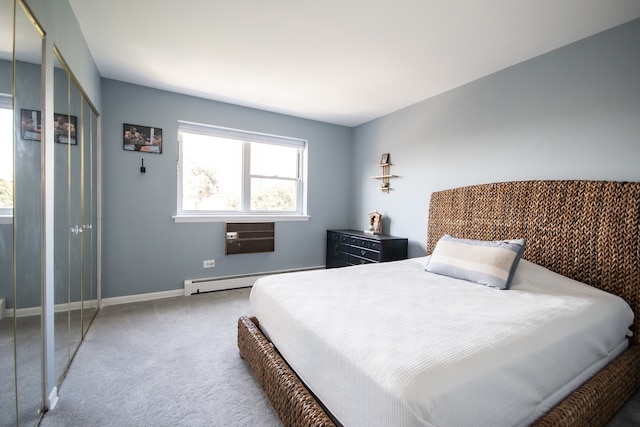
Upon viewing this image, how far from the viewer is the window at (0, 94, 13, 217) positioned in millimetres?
1098

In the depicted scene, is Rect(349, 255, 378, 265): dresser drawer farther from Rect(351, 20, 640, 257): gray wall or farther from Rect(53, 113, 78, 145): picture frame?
Rect(53, 113, 78, 145): picture frame

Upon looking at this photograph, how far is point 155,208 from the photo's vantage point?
331 cm

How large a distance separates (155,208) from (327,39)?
2614 millimetres

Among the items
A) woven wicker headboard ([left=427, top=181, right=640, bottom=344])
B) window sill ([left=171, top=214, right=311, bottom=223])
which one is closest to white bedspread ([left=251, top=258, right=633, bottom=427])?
woven wicker headboard ([left=427, top=181, right=640, bottom=344])

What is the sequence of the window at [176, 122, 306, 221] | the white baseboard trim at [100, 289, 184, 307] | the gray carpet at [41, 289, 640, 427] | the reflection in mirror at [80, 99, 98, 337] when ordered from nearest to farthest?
the gray carpet at [41, 289, 640, 427]
the reflection in mirror at [80, 99, 98, 337]
the white baseboard trim at [100, 289, 184, 307]
the window at [176, 122, 306, 221]

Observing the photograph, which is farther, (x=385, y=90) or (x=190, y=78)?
(x=385, y=90)

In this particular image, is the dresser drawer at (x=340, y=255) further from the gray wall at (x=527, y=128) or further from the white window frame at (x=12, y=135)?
the white window frame at (x=12, y=135)

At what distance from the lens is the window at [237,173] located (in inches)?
141

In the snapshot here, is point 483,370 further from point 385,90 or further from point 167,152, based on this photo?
point 167,152

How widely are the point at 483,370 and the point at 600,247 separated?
1.73 m

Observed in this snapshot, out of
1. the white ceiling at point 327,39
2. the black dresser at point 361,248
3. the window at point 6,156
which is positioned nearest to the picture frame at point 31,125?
the window at point 6,156

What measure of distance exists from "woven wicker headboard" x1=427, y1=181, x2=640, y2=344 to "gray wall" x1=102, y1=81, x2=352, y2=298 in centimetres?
262

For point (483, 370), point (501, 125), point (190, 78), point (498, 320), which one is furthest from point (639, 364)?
point (190, 78)

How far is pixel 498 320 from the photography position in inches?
54.6
